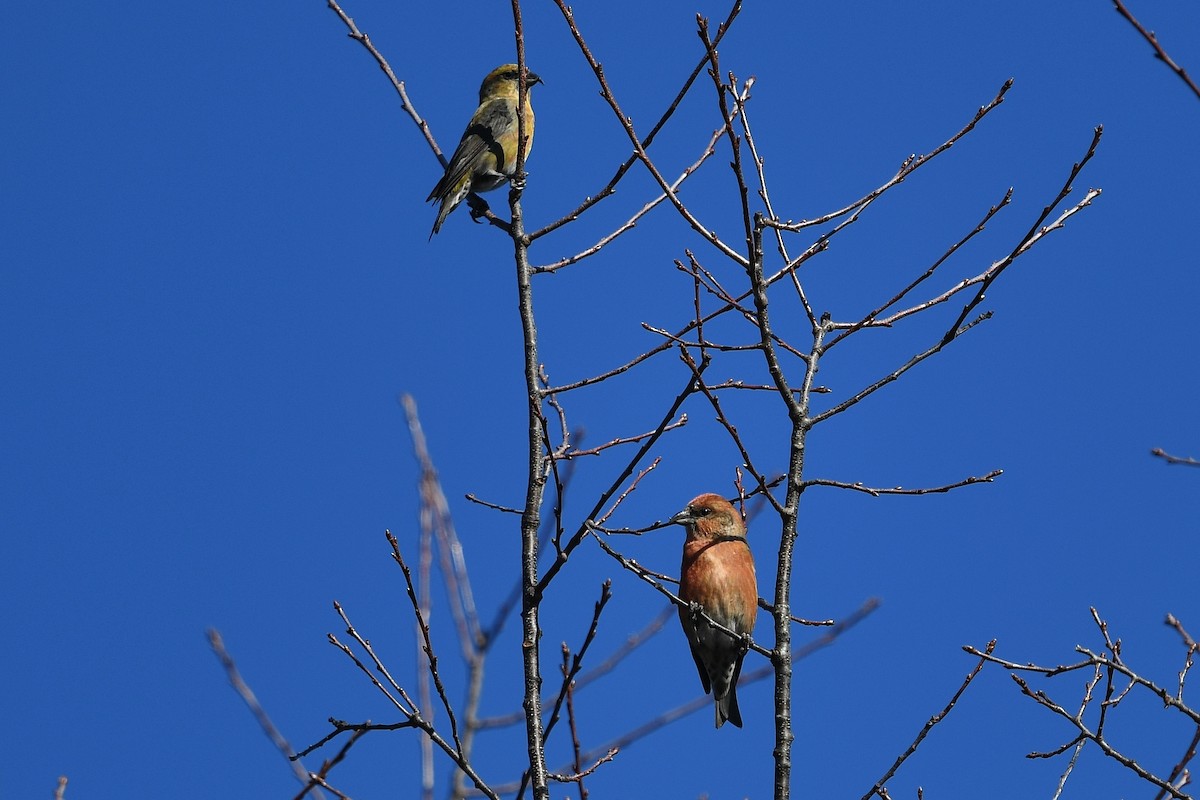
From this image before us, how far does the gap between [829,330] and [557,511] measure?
4.03ft

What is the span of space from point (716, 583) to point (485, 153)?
3.24 m

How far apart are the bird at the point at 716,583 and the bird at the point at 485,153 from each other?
2.19m

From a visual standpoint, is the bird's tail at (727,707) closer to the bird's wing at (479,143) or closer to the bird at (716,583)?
the bird at (716,583)

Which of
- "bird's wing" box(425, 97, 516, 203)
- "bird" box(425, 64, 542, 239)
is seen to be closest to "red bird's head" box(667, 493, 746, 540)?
"bird" box(425, 64, 542, 239)

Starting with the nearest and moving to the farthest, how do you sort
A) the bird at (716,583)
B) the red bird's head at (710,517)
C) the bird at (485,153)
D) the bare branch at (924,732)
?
the bare branch at (924,732), the bird at (716,583), the red bird's head at (710,517), the bird at (485,153)

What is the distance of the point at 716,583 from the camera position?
5.87 m

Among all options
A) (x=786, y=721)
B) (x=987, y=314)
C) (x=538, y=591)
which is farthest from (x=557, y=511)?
(x=987, y=314)

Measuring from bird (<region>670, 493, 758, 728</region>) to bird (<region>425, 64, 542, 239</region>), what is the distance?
7.17ft

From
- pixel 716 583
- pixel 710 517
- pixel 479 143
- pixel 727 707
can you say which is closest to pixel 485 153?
pixel 479 143

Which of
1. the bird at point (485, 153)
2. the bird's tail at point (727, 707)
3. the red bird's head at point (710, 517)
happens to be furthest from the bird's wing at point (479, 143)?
the bird's tail at point (727, 707)

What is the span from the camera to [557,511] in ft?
11.6

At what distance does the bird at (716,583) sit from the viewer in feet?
19.2

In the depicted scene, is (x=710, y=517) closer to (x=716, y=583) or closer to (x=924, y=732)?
(x=716, y=583)

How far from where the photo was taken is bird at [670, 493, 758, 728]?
586 centimetres
